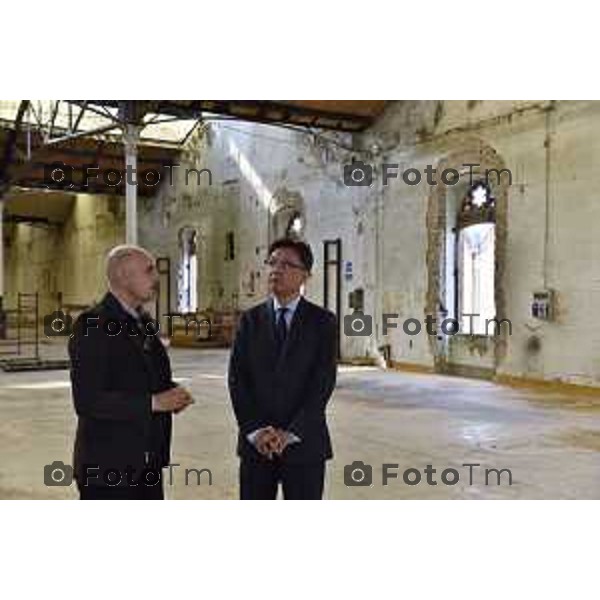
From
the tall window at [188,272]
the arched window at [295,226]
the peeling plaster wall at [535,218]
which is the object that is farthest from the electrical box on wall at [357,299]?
the tall window at [188,272]

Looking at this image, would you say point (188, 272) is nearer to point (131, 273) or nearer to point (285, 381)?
point (285, 381)

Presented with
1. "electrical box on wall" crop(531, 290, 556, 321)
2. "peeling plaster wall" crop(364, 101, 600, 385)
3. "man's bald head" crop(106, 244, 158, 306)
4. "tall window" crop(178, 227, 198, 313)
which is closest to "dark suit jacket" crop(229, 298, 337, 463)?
"man's bald head" crop(106, 244, 158, 306)

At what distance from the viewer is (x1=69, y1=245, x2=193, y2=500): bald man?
8.92ft

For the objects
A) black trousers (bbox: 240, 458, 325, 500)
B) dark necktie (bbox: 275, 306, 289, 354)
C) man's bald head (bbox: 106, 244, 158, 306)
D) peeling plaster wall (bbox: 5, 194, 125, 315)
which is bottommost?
black trousers (bbox: 240, 458, 325, 500)

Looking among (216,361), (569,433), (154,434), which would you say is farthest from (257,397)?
(216,361)

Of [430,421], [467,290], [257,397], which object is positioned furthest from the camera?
[467,290]

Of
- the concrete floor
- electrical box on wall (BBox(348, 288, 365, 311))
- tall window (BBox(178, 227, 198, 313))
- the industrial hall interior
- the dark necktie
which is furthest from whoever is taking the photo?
tall window (BBox(178, 227, 198, 313))

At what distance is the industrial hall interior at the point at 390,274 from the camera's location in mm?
6508

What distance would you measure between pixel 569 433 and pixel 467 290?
17.5 feet

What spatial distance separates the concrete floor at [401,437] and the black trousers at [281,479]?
1.96 meters

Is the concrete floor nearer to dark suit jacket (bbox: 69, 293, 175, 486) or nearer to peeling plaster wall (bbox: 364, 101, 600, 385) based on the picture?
peeling plaster wall (bbox: 364, 101, 600, 385)

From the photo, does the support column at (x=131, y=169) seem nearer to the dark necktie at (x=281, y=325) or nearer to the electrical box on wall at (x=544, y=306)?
the electrical box on wall at (x=544, y=306)

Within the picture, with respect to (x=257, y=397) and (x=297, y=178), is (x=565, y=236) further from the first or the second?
(x=257, y=397)

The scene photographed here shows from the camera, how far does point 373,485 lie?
5.34m
